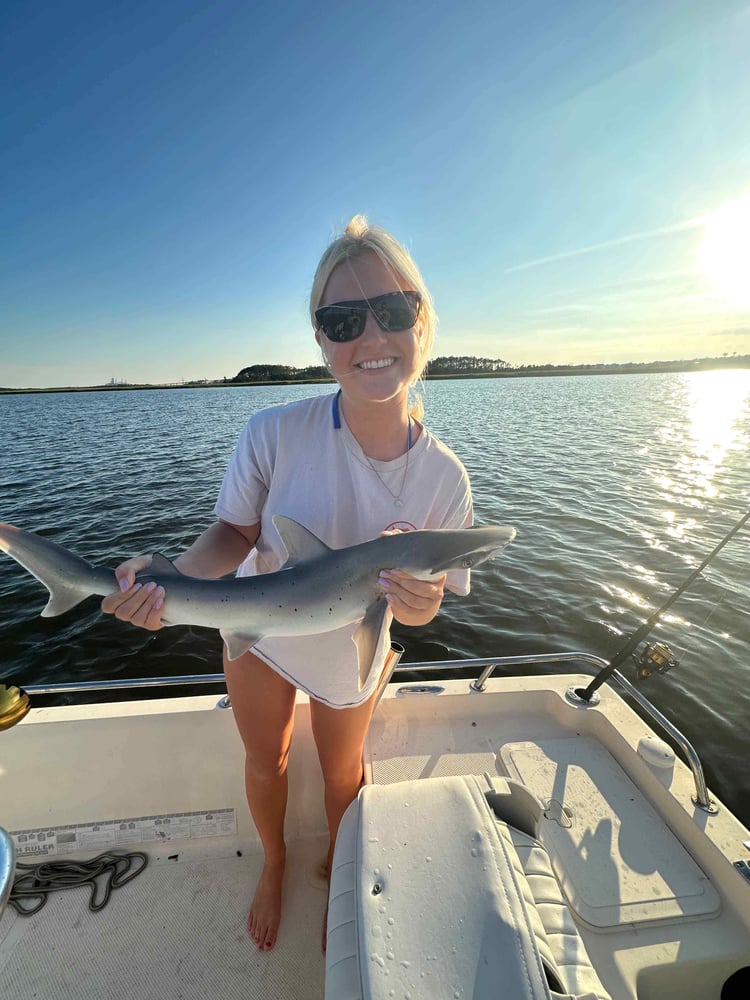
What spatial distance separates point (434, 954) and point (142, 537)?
12.3 meters

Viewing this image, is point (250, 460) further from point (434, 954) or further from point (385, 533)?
point (434, 954)

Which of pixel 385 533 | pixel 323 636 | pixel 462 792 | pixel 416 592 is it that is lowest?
pixel 462 792

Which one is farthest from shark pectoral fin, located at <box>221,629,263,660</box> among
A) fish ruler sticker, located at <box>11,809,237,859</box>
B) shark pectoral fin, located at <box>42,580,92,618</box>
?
fish ruler sticker, located at <box>11,809,237,859</box>

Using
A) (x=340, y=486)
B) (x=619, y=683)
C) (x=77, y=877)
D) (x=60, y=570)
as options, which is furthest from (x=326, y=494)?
(x=77, y=877)

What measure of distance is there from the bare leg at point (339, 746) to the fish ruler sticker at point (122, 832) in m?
1.05

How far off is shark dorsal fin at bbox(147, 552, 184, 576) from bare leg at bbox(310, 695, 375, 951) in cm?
99

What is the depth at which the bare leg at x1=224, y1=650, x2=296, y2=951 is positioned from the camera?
97.9 inches

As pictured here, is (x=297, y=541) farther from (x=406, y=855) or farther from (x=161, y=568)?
(x=406, y=855)

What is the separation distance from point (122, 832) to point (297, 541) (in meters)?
2.71

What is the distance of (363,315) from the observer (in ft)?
7.29

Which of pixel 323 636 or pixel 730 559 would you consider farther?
pixel 730 559

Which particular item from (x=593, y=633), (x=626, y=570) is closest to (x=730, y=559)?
(x=626, y=570)

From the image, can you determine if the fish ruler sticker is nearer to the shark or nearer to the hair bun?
the shark

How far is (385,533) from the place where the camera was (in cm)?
232
